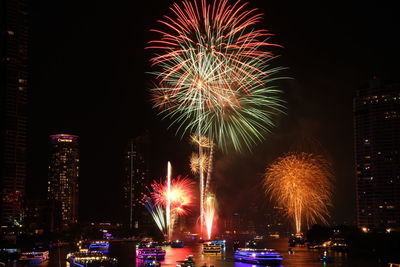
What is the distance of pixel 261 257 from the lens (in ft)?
200

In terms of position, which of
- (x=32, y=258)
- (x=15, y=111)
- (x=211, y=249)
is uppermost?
(x=15, y=111)

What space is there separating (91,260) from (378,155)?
81.3 meters

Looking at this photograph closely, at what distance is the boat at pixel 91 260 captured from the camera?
56875 millimetres

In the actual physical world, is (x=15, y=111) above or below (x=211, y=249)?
above

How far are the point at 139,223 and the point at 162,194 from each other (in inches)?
4548

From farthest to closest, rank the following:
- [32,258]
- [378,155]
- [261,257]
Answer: [378,155] → [32,258] → [261,257]

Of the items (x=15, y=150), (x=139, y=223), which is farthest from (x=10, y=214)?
(x=139, y=223)

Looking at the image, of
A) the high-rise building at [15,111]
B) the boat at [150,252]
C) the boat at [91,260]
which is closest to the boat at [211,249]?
the boat at [150,252]

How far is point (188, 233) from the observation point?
635 feet

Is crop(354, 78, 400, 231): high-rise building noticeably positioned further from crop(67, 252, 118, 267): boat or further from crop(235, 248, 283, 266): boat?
crop(67, 252, 118, 267): boat

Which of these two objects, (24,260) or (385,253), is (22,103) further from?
(385,253)

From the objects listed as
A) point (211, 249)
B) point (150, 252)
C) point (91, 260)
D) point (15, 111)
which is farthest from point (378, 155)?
point (15, 111)

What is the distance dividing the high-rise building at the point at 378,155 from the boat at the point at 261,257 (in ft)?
195

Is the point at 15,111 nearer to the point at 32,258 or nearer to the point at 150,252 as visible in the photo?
the point at 32,258
